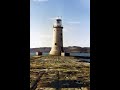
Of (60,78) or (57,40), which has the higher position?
(57,40)

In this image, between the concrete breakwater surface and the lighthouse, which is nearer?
the concrete breakwater surface

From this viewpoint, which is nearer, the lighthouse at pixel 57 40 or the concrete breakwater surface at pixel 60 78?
the concrete breakwater surface at pixel 60 78

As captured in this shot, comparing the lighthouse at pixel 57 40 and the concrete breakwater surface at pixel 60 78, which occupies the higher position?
the lighthouse at pixel 57 40

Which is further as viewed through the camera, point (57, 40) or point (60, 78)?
point (57, 40)

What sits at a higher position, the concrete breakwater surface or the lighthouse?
the lighthouse
